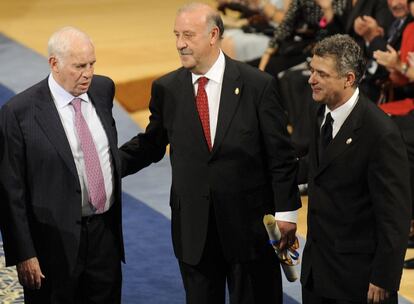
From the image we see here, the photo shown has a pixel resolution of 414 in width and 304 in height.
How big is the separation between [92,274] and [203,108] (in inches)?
28.2

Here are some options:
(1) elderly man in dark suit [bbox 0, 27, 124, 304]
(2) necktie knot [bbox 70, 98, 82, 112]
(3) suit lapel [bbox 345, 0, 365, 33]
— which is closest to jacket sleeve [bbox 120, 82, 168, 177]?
(1) elderly man in dark suit [bbox 0, 27, 124, 304]

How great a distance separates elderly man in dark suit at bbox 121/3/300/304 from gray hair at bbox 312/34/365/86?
34 cm

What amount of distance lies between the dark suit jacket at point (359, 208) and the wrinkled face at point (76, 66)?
0.82 meters

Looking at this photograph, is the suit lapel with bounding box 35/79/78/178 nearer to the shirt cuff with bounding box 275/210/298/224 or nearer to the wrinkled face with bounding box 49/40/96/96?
the wrinkled face with bounding box 49/40/96/96

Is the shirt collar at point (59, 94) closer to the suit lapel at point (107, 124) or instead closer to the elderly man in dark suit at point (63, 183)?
the elderly man in dark suit at point (63, 183)

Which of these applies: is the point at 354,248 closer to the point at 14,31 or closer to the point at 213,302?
the point at 213,302

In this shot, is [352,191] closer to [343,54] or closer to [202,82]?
[343,54]

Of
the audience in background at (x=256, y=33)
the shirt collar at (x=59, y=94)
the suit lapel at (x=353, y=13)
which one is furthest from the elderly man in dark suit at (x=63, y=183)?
the audience in background at (x=256, y=33)

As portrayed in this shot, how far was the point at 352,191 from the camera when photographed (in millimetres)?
3775

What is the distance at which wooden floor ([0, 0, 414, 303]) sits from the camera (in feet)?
26.9

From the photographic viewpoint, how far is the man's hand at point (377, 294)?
3719 millimetres

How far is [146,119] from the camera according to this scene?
26.3ft

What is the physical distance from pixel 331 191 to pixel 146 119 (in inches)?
169

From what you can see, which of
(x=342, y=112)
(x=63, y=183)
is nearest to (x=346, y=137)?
(x=342, y=112)
